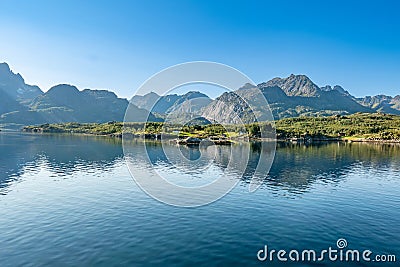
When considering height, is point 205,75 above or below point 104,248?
above

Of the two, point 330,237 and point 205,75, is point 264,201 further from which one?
point 205,75

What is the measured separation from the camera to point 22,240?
2952 centimetres

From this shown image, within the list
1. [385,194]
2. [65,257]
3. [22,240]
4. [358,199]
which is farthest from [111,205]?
[385,194]

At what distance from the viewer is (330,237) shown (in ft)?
103

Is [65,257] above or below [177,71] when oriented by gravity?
below

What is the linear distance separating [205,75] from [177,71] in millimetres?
3092

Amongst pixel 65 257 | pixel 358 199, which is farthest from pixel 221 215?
pixel 358 199

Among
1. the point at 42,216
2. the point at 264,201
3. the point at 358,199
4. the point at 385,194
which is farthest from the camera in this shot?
the point at 385,194

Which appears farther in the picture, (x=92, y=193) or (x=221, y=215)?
(x=92, y=193)

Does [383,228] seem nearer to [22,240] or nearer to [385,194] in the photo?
[385,194]

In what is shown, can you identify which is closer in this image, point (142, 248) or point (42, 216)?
point (142, 248)

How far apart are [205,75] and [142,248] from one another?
1923 centimetres

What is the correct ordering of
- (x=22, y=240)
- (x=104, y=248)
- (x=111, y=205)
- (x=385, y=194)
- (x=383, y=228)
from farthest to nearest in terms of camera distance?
(x=385, y=194), (x=111, y=205), (x=383, y=228), (x=22, y=240), (x=104, y=248)

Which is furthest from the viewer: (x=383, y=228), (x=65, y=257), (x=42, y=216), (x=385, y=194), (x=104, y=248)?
(x=385, y=194)
